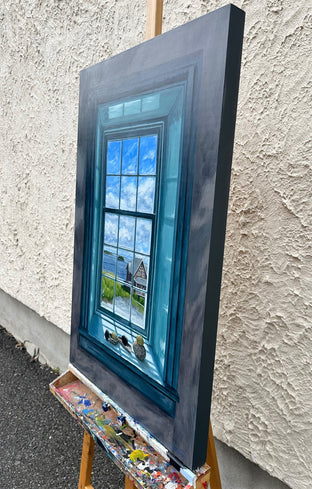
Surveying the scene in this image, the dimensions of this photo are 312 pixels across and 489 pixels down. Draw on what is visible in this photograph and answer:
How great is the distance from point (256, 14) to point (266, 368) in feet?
3.77

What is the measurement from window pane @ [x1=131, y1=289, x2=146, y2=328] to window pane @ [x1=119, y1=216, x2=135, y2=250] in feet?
0.44

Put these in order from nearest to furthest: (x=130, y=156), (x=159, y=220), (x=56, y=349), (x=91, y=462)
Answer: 1. (x=159, y=220)
2. (x=130, y=156)
3. (x=91, y=462)
4. (x=56, y=349)

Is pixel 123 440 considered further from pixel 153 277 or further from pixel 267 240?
pixel 267 240

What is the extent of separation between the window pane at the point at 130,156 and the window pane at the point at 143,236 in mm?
149

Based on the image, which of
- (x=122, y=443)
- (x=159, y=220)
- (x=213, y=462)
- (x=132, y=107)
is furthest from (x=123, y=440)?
(x=132, y=107)

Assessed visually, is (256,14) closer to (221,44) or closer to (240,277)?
(221,44)

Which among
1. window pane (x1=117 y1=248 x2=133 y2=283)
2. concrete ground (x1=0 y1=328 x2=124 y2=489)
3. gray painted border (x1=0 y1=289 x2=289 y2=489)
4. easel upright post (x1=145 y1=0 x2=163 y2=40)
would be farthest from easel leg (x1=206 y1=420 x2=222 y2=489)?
easel upright post (x1=145 y1=0 x2=163 y2=40)

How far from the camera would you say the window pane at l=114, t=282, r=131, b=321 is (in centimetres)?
109

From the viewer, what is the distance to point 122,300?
3.67ft

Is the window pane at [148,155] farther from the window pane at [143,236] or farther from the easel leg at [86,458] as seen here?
the easel leg at [86,458]

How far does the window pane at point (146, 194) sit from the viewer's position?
3.26 ft

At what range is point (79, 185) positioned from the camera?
1287 mm

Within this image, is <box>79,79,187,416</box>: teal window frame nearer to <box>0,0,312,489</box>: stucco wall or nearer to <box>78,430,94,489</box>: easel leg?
<box>78,430,94,489</box>: easel leg

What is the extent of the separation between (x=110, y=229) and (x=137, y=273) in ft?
0.62
